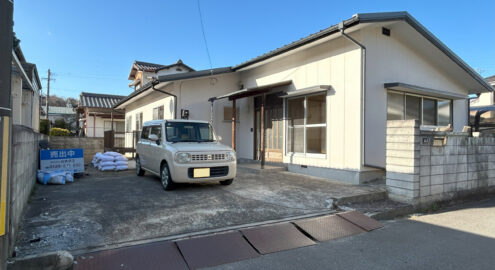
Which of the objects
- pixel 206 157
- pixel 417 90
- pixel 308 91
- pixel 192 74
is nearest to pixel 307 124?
pixel 308 91

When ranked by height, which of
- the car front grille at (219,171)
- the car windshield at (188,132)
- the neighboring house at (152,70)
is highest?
the neighboring house at (152,70)

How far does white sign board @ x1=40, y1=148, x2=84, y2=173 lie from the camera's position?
7.24 m

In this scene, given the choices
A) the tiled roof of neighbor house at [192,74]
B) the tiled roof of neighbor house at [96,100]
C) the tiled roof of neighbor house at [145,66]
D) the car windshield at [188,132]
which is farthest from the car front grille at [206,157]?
the tiled roof of neighbor house at [96,100]

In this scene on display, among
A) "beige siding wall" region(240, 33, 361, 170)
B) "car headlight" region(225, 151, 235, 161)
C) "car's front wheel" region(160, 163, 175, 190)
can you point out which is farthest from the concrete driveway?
"beige siding wall" region(240, 33, 361, 170)

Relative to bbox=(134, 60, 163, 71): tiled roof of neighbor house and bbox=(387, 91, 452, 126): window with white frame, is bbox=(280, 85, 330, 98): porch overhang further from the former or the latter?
bbox=(134, 60, 163, 71): tiled roof of neighbor house

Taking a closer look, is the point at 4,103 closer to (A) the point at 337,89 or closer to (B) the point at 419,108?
(A) the point at 337,89

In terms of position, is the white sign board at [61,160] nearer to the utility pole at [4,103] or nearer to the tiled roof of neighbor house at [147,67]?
the utility pole at [4,103]

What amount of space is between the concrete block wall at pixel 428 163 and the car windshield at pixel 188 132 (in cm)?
417

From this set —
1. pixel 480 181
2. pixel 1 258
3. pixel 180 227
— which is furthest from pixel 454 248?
pixel 1 258

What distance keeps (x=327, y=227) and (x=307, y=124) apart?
486cm

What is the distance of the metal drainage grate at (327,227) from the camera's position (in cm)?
403

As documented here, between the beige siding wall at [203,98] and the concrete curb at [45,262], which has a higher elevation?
the beige siding wall at [203,98]

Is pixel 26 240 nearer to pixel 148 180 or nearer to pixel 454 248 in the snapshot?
pixel 148 180

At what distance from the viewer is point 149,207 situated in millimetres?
4840
